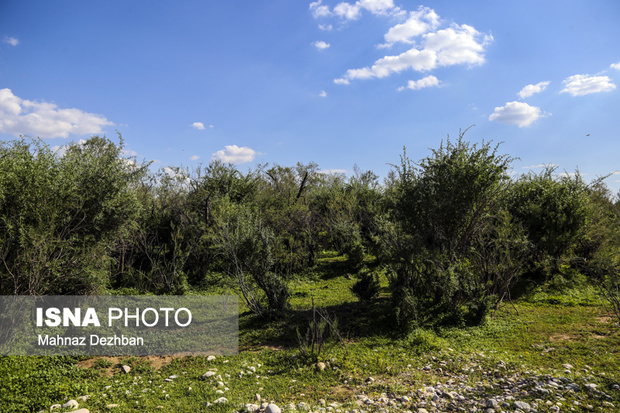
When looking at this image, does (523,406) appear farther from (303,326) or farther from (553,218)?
(553,218)

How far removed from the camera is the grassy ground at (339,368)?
584 cm

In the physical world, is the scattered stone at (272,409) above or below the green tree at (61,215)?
below

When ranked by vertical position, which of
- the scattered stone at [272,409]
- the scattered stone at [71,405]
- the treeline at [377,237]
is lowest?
the scattered stone at [71,405]

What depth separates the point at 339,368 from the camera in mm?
6977

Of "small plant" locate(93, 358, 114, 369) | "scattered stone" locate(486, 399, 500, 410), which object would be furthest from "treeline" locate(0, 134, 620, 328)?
"scattered stone" locate(486, 399, 500, 410)

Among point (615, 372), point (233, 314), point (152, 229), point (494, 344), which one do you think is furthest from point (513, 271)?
point (152, 229)

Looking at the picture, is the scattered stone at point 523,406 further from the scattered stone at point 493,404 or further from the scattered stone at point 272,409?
the scattered stone at point 272,409

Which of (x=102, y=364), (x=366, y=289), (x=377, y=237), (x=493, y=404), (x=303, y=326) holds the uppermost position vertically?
(x=377, y=237)

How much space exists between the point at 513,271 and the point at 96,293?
13.3 metres

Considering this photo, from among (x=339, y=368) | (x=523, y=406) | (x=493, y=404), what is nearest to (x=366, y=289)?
(x=339, y=368)

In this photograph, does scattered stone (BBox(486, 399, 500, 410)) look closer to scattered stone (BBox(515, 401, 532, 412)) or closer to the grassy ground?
scattered stone (BBox(515, 401, 532, 412))

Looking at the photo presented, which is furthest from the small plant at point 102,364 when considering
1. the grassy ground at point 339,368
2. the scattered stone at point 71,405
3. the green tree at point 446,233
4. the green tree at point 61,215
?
the green tree at point 446,233

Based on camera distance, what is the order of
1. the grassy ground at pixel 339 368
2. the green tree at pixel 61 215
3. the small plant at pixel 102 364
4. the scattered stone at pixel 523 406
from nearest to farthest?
the scattered stone at pixel 523 406
the grassy ground at pixel 339 368
the small plant at pixel 102 364
the green tree at pixel 61 215

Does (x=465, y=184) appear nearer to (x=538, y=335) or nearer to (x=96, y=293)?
(x=538, y=335)
